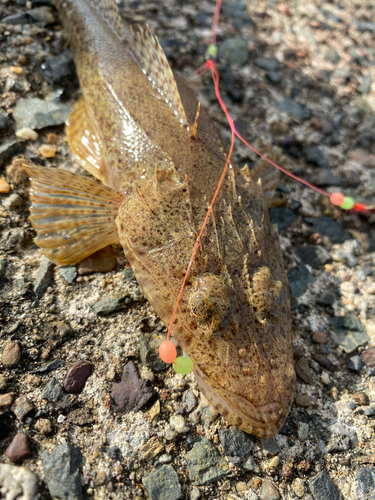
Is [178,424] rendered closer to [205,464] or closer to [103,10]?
[205,464]

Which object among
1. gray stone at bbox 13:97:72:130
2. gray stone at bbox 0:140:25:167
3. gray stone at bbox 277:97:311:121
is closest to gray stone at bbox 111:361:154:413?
gray stone at bbox 0:140:25:167

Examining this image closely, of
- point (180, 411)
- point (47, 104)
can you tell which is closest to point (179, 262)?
point (180, 411)

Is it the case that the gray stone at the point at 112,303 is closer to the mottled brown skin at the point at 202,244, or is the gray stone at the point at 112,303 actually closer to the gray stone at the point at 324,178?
the mottled brown skin at the point at 202,244

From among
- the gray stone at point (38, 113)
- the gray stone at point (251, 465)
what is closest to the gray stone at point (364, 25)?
the gray stone at point (38, 113)

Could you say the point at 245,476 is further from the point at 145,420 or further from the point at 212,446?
the point at 145,420

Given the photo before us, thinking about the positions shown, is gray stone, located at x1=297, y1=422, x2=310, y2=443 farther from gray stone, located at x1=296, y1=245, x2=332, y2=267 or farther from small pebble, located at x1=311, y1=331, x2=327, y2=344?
gray stone, located at x1=296, y1=245, x2=332, y2=267

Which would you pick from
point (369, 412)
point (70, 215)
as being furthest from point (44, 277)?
point (369, 412)
